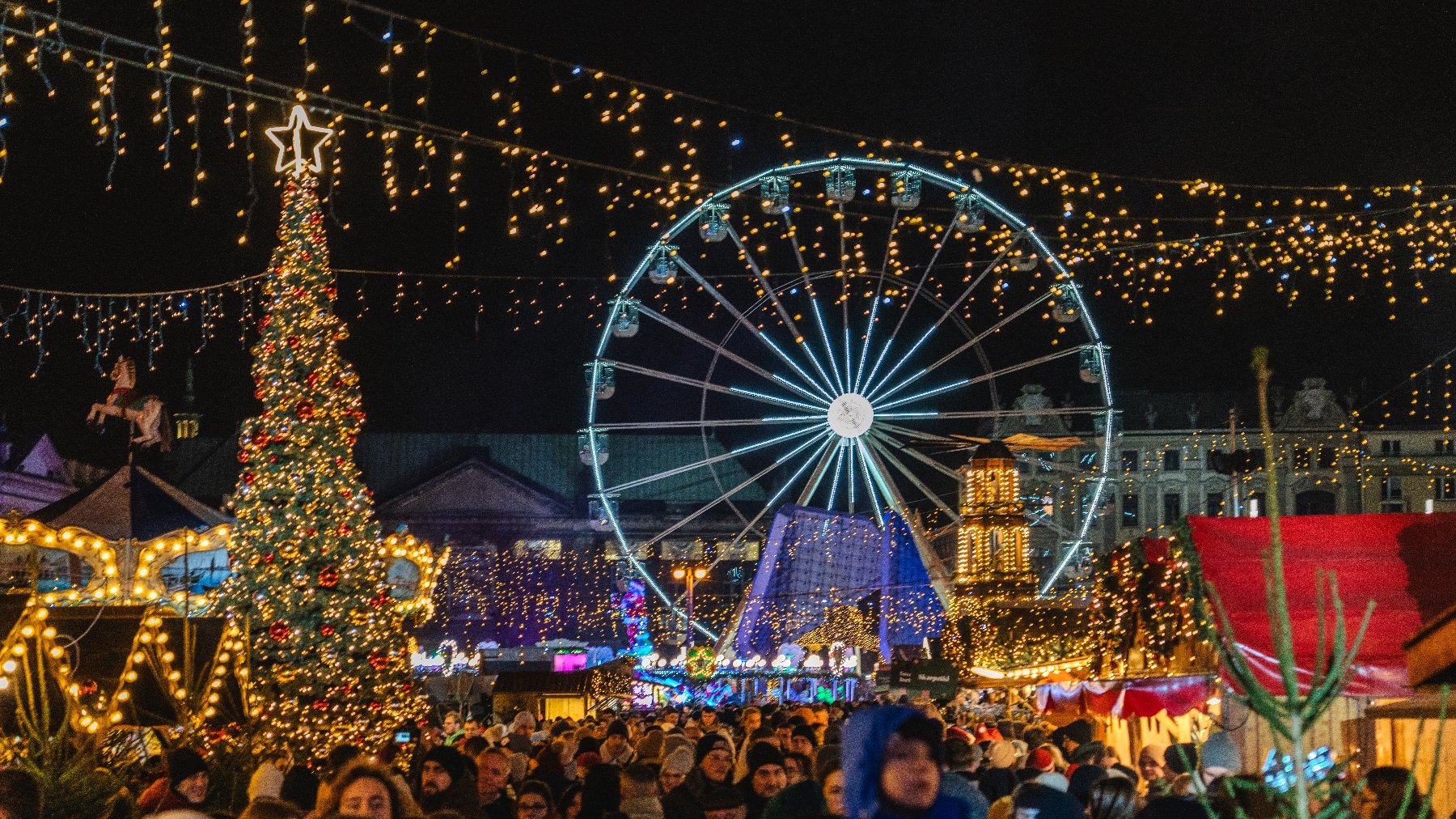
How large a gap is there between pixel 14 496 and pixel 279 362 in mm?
49299

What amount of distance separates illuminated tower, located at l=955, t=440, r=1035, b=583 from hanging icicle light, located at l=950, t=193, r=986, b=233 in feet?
12.5

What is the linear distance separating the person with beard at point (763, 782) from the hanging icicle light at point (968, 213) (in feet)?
64.4

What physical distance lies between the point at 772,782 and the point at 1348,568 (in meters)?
7.84

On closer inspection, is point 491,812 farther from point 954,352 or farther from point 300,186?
point 954,352

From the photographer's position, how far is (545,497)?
258ft

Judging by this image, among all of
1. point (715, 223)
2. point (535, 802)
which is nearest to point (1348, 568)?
point (535, 802)

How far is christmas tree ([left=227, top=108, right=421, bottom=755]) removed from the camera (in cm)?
1828

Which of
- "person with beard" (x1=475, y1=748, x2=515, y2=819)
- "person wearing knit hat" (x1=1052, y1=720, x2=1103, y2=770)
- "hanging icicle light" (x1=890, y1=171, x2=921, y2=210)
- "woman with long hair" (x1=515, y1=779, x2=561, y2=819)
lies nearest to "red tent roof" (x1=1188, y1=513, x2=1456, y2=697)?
"person wearing knit hat" (x1=1052, y1=720, x2=1103, y2=770)

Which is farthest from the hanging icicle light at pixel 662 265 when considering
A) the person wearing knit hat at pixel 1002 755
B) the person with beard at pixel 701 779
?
the person with beard at pixel 701 779

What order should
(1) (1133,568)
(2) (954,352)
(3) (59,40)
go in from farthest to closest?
(2) (954,352) < (1) (1133,568) < (3) (59,40)

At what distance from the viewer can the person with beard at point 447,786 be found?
9000 mm

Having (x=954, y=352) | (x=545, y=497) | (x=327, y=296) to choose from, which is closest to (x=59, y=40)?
(x=327, y=296)

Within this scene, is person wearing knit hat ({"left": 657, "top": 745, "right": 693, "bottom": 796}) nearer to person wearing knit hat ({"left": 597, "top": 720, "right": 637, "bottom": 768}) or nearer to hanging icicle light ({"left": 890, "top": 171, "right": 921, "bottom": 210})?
person wearing knit hat ({"left": 597, "top": 720, "right": 637, "bottom": 768})

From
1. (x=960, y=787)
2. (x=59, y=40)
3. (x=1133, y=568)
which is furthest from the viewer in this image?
(x=1133, y=568)
